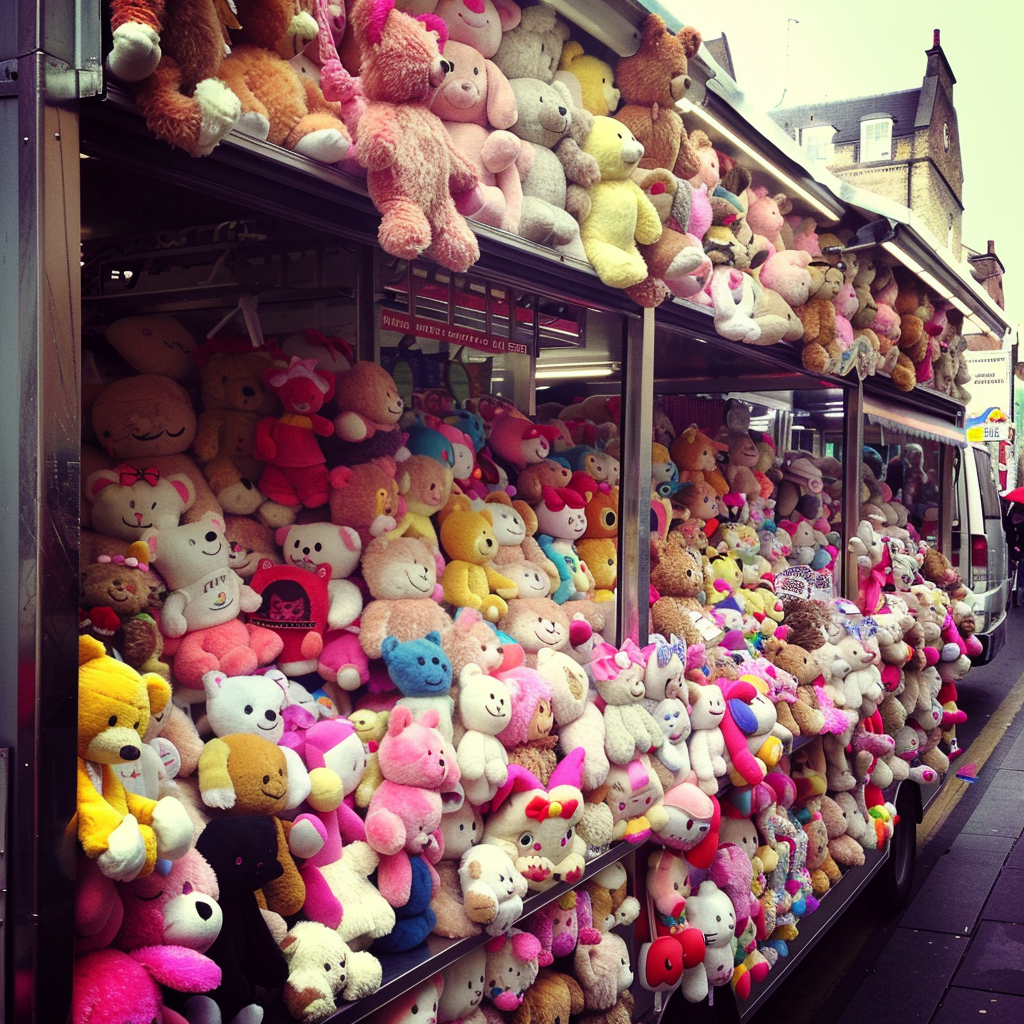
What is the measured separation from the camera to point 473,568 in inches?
109

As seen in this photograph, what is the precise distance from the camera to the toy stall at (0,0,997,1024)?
1402mm

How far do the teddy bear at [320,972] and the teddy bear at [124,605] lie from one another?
0.58 m

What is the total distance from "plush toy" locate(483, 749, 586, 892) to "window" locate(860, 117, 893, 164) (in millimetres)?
36995

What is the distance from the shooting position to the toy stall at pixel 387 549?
1.40m

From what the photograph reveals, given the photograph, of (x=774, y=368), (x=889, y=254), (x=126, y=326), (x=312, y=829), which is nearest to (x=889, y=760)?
(x=774, y=368)

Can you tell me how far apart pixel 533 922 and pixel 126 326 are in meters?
1.66

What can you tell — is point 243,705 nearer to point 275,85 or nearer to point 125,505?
point 125,505

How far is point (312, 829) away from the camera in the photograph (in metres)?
1.87

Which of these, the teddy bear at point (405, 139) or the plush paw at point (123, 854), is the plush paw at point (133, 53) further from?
the plush paw at point (123, 854)

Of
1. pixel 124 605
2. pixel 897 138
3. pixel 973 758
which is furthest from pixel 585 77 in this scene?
pixel 897 138

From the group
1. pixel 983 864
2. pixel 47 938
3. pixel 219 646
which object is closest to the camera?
pixel 47 938

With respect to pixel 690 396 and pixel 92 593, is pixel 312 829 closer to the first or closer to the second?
pixel 92 593

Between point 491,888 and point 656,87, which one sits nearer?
point 491,888

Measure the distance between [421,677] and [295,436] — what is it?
626 mm
